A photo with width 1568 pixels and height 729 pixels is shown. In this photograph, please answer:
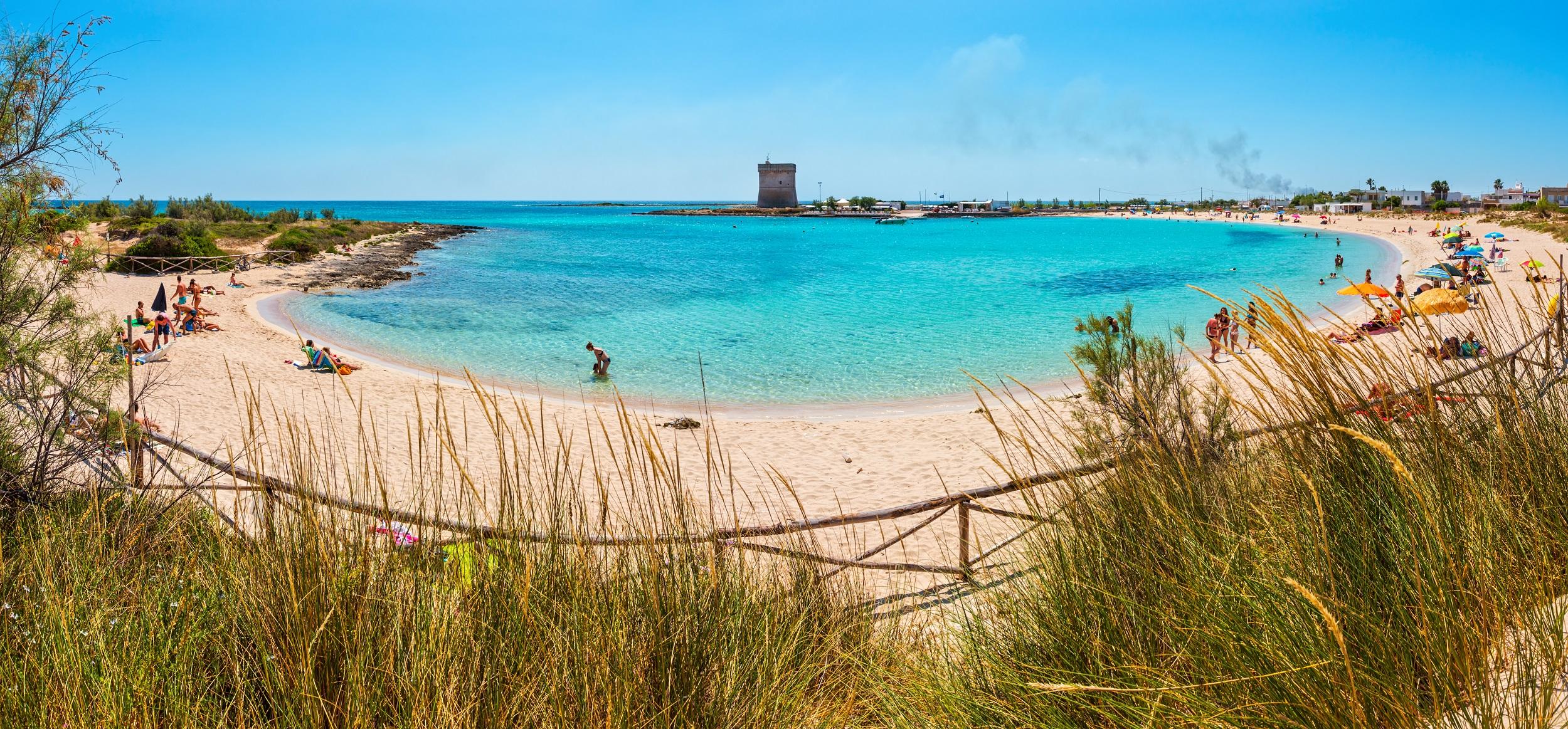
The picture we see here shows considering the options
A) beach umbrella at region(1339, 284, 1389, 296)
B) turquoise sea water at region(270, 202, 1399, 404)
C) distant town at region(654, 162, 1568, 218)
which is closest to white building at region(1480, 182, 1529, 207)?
distant town at region(654, 162, 1568, 218)

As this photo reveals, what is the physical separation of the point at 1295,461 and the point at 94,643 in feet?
10.8

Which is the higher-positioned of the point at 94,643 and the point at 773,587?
the point at 94,643

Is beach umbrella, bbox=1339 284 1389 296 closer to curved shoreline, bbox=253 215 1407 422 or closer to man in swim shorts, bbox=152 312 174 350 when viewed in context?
curved shoreline, bbox=253 215 1407 422

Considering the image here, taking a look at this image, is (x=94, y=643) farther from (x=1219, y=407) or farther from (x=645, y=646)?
(x=1219, y=407)

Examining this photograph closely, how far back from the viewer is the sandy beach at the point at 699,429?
923cm

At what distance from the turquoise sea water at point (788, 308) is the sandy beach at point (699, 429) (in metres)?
1.37

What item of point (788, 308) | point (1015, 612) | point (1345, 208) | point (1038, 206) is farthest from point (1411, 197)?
point (1015, 612)

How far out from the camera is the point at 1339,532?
1963mm

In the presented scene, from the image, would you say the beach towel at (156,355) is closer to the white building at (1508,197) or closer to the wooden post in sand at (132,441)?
the wooden post in sand at (132,441)

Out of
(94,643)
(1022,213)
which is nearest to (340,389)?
(94,643)

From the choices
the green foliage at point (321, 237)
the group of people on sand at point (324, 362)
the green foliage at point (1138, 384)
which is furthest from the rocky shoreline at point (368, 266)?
the green foliage at point (1138, 384)

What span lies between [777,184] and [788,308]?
4649 inches

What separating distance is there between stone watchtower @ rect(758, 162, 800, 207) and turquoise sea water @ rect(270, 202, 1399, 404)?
79.0m

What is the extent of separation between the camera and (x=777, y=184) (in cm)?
14488
